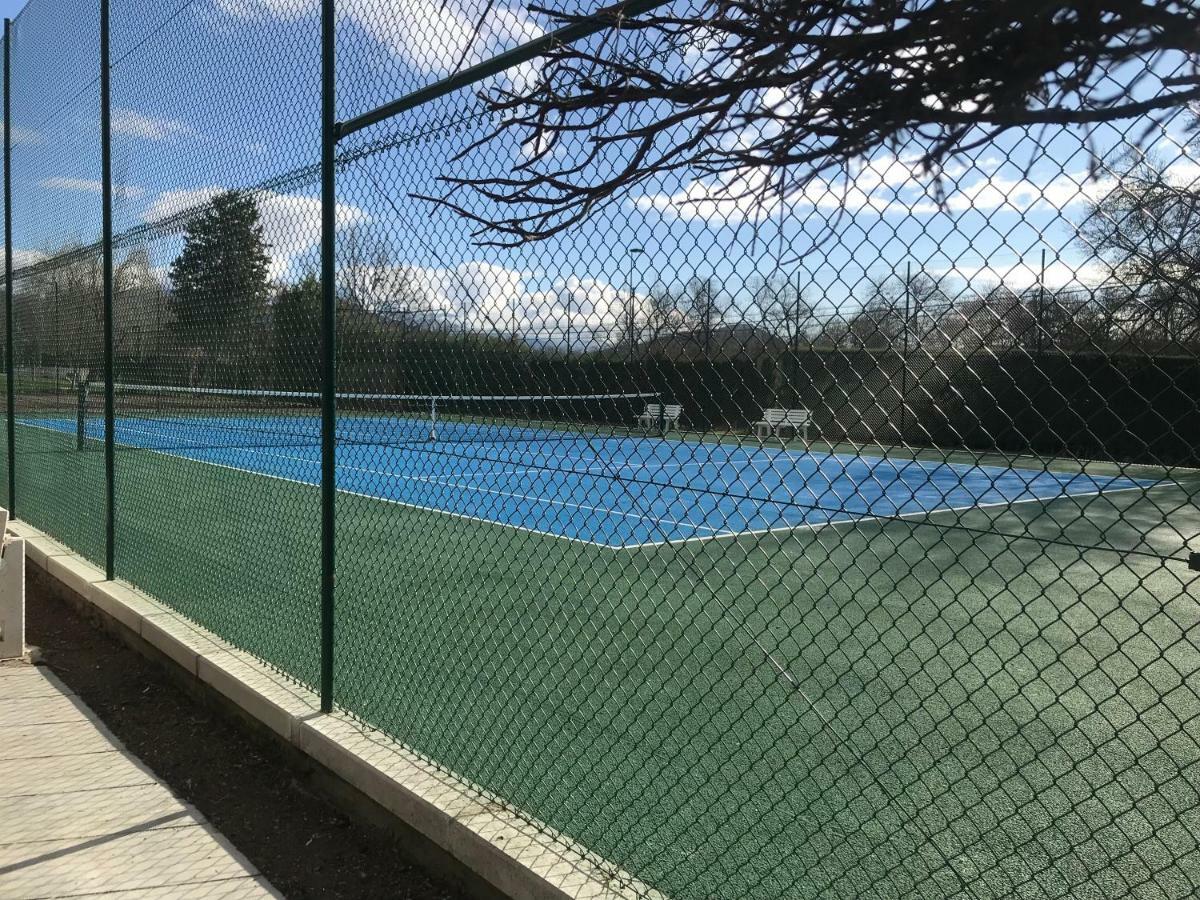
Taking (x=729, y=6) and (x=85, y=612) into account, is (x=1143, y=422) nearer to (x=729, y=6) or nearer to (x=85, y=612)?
(x=729, y=6)

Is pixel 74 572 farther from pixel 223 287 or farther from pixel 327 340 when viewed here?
pixel 327 340

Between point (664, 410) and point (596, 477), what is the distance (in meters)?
0.38

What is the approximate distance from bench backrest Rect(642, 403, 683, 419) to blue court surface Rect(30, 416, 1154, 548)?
0.14m

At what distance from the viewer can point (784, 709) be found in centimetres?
471

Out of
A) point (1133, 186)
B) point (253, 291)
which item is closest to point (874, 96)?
point (1133, 186)

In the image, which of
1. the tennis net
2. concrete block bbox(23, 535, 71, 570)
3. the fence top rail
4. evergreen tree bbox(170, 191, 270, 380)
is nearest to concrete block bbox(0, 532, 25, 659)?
the tennis net

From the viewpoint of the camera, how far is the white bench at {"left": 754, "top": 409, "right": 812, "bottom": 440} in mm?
2695

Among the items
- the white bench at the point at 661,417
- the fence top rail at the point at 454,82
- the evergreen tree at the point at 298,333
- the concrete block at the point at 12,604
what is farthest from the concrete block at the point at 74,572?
the white bench at the point at 661,417

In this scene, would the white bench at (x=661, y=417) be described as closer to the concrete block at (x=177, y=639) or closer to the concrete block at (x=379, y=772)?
the concrete block at (x=379, y=772)

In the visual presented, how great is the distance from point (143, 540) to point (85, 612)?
0.66 m

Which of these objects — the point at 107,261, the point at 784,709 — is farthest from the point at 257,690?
the point at 107,261

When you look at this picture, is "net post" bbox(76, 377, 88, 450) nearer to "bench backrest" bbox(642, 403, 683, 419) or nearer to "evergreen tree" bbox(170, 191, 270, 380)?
"evergreen tree" bbox(170, 191, 270, 380)

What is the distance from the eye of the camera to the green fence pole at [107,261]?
613 cm

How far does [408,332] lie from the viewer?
12.7 feet
